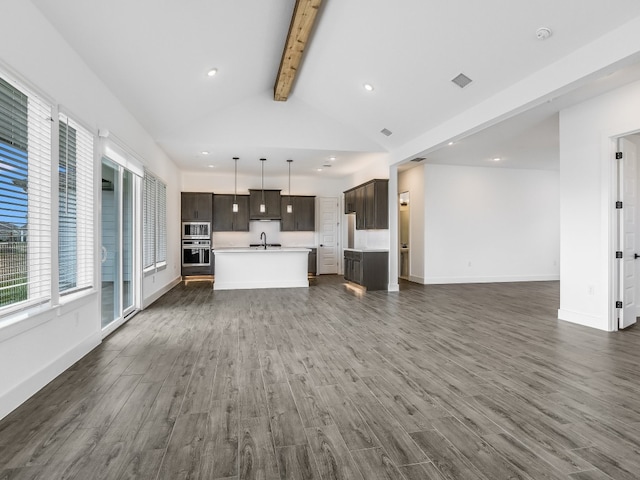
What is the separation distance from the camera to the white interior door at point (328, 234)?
→ 37.1ft

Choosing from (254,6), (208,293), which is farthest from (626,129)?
(208,293)

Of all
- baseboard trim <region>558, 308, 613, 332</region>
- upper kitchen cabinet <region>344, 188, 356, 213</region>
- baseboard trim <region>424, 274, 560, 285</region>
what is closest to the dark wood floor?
baseboard trim <region>558, 308, 613, 332</region>

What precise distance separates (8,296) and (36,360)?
0.58m

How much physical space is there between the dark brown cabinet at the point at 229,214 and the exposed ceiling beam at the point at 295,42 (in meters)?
4.12

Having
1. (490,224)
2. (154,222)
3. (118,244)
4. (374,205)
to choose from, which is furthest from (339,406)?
(490,224)

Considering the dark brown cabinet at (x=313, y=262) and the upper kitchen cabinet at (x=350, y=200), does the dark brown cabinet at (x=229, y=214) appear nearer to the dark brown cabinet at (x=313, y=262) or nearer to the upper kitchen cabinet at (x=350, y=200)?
the dark brown cabinet at (x=313, y=262)

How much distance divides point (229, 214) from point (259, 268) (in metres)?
2.51

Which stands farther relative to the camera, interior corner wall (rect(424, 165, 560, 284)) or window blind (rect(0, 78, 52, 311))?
interior corner wall (rect(424, 165, 560, 284))

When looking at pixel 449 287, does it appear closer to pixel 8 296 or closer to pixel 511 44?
pixel 511 44

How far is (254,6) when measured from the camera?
421 cm

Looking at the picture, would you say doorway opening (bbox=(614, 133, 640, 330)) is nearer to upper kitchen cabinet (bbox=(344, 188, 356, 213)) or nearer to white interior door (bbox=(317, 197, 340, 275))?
upper kitchen cabinet (bbox=(344, 188, 356, 213))

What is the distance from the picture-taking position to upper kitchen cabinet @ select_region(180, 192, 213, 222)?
32.9 ft

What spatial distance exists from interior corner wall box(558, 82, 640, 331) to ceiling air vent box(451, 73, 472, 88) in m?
1.60

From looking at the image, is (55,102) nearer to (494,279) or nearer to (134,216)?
(134,216)
